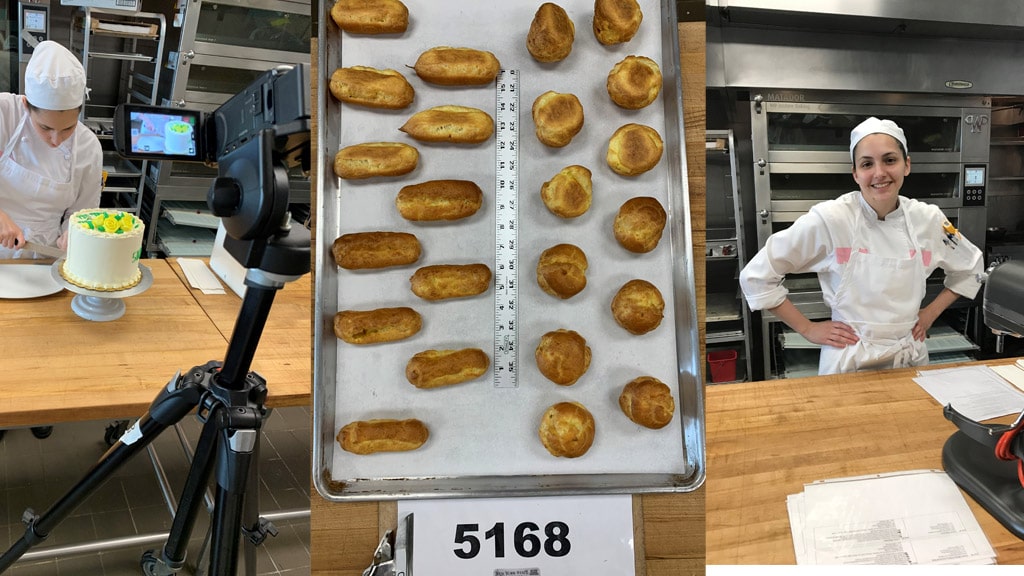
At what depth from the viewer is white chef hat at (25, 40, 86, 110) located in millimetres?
2770

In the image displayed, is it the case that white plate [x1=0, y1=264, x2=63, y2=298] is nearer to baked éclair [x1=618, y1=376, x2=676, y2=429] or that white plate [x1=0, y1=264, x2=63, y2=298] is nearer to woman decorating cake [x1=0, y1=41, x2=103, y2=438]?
woman decorating cake [x1=0, y1=41, x2=103, y2=438]

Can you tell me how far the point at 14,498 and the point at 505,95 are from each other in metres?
2.52

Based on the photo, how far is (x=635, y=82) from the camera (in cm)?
97

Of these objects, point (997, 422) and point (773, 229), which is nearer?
point (997, 422)

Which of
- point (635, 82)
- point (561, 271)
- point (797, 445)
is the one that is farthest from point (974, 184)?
point (561, 271)

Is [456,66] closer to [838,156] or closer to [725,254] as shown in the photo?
[725,254]

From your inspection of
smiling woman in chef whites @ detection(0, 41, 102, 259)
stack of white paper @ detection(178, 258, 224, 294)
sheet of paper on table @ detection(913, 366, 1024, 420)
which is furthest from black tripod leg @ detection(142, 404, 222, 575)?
smiling woman in chef whites @ detection(0, 41, 102, 259)

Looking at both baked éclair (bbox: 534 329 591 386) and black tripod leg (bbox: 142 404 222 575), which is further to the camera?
black tripod leg (bbox: 142 404 222 575)

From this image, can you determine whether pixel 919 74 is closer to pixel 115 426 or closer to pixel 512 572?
pixel 512 572

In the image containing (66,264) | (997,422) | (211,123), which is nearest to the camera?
(211,123)

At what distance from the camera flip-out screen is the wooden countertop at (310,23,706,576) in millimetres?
535

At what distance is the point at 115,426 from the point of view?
2.94 m

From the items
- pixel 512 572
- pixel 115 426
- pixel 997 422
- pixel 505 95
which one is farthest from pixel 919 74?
pixel 115 426

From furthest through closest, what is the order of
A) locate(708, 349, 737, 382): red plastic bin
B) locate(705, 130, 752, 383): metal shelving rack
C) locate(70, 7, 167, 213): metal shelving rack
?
locate(70, 7, 167, 213): metal shelving rack
locate(708, 349, 737, 382): red plastic bin
locate(705, 130, 752, 383): metal shelving rack
